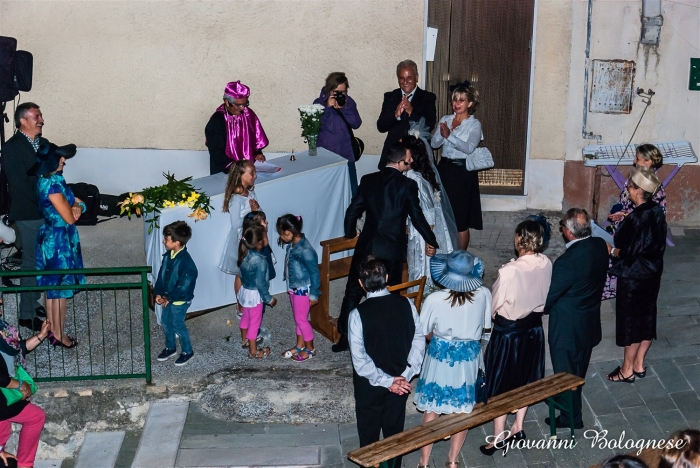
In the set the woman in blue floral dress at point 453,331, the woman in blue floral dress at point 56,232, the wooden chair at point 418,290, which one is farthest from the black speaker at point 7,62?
the woman in blue floral dress at point 453,331

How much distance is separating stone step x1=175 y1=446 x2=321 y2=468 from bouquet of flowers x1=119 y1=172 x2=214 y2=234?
2055 millimetres

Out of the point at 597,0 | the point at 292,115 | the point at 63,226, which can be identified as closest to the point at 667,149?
the point at 597,0

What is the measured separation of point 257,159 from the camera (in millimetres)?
9977

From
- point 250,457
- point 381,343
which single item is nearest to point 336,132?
point 250,457

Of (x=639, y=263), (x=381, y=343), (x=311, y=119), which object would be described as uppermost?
(x=311, y=119)

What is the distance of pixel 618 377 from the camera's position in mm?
8461

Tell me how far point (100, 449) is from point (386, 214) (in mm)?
2960

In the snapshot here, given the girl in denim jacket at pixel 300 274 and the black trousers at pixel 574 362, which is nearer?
the black trousers at pixel 574 362

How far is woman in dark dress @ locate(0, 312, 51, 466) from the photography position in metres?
7.17

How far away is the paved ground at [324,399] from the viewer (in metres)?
7.75

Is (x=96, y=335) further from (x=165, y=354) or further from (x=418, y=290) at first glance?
(x=418, y=290)

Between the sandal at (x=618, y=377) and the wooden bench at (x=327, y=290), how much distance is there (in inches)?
75.7

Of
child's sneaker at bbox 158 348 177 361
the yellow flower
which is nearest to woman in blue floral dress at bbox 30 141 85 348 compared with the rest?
child's sneaker at bbox 158 348 177 361

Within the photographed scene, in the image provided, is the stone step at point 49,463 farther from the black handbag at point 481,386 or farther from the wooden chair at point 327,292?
the black handbag at point 481,386
